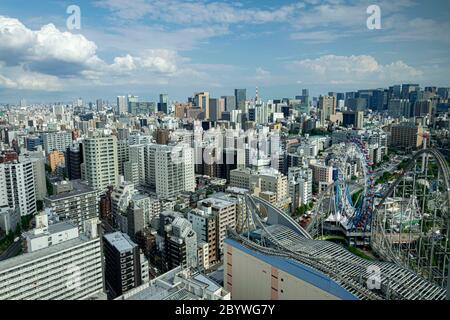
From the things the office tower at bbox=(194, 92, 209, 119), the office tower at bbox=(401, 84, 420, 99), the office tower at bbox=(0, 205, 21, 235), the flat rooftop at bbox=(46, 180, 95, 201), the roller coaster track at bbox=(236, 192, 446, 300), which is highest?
the office tower at bbox=(194, 92, 209, 119)

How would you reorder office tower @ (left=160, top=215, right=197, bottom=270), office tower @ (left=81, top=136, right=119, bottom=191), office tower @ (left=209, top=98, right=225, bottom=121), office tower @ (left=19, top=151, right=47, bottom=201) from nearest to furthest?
office tower @ (left=160, top=215, right=197, bottom=270) → office tower @ (left=19, top=151, right=47, bottom=201) → office tower @ (left=81, top=136, right=119, bottom=191) → office tower @ (left=209, top=98, right=225, bottom=121)

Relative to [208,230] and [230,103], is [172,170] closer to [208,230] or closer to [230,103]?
[208,230]

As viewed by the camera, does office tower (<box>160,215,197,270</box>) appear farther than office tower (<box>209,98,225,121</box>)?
No

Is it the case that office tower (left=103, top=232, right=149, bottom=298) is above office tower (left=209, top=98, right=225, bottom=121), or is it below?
below

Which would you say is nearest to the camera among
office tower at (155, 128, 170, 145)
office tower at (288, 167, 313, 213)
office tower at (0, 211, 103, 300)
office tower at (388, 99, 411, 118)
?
office tower at (0, 211, 103, 300)

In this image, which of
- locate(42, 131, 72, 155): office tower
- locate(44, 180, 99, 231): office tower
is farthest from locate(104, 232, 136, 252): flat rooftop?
locate(42, 131, 72, 155): office tower

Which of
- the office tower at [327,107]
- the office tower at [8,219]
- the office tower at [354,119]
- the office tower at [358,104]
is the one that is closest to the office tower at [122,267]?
the office tower at [8,219]

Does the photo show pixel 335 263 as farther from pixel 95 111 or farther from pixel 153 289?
pixel 95 111

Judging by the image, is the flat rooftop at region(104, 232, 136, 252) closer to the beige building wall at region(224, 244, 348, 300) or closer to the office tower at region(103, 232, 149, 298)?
the office tower at region(103, 232, 149, 298)

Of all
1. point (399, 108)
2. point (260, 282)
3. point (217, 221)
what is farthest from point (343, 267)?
point (399, 108)
